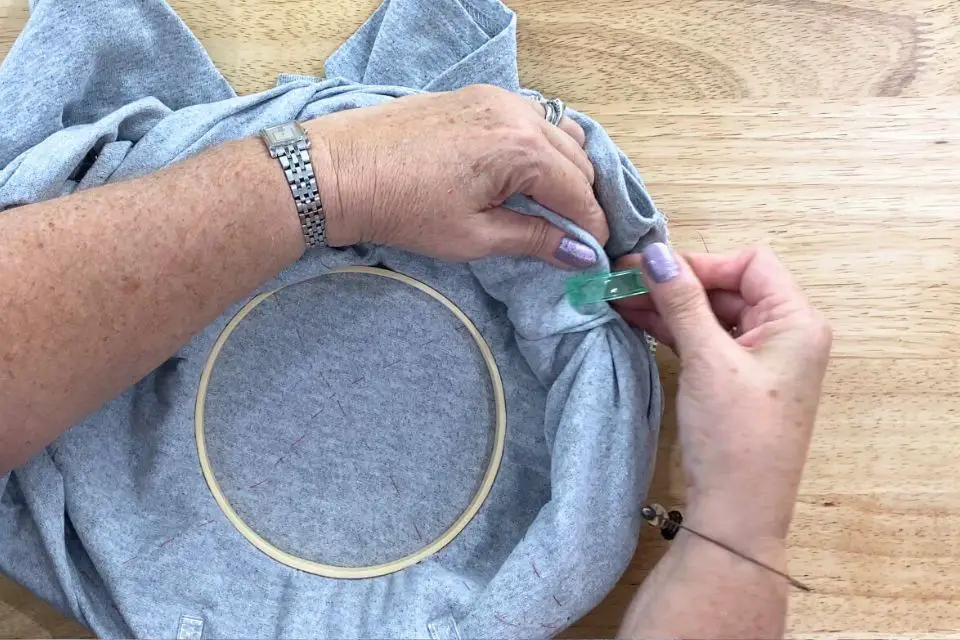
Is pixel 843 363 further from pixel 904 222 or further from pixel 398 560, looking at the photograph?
pixel 398 560

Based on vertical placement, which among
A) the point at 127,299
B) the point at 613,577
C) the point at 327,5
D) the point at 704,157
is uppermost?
the point at 327,5

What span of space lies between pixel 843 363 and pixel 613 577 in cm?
46

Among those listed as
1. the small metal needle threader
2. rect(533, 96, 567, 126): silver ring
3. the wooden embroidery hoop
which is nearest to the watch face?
the wooden embroidery hoop

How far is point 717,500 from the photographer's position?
0.80 m

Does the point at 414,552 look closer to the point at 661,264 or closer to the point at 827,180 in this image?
the point at 661,264

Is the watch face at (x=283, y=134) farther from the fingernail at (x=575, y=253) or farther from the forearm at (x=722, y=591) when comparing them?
the forearm at (x=722, y=591)

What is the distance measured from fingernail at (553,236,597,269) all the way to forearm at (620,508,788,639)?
33 centimetres

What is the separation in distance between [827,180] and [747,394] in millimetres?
456

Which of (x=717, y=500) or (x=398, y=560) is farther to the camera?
(x=398, y=560)

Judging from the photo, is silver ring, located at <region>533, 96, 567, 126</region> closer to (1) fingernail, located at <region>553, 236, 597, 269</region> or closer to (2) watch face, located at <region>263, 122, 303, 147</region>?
(1) fingernail, located at <region>553, 236, 597, 269</region>

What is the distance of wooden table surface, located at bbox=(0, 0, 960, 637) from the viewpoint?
0.99m

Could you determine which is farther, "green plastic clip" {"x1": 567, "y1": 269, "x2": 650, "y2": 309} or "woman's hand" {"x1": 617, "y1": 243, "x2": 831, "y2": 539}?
"green plastic clip" {"x1": 567, "y1": 269, "x2": 650, "y2": 309}

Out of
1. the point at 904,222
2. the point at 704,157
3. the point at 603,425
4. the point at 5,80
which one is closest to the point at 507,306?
the point at 603,425

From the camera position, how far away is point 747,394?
0.78 metres
